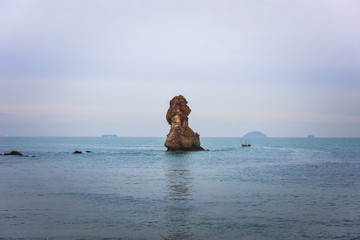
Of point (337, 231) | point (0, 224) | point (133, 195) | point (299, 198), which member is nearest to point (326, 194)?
point (299, 198)

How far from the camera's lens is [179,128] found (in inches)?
3777

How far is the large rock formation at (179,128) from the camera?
3819 inches

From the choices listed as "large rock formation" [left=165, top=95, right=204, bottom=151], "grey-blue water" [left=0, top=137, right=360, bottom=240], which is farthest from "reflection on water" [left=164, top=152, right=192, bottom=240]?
"large rock formation" [left=165, top=95, right=204, bottom=151]

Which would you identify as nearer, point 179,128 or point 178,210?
point 178,210

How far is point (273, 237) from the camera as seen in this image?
16594 mm

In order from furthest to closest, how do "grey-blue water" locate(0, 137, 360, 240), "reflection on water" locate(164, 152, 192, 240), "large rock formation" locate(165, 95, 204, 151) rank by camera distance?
"large rock formation" locate(165, 95, 204, 151)
"grey-blue water" locate(0, 137, 360, 240)
"reflection on water" locate(164, 152, 192, 240)

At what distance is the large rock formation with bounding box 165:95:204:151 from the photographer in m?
97.0

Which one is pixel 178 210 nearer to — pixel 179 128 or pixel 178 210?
pixel 178 210

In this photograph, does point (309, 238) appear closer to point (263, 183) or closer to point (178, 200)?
point (178, 200)

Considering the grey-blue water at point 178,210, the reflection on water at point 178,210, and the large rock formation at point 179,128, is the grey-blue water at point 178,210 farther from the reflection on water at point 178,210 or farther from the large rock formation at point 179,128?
the large rock formation at point 179,128

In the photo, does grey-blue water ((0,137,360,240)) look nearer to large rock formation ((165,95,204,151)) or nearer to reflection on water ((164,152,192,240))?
reflection on water ((164,152,192,240))

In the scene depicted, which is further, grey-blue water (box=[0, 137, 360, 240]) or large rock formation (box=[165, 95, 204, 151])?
large rock formation (box=[165, 95, 204, 151])

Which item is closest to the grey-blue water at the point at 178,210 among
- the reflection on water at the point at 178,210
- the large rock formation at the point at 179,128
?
the reflection on water at the point at 178,210

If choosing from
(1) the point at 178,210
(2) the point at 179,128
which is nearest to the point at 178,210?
(1) the point at 178,210
